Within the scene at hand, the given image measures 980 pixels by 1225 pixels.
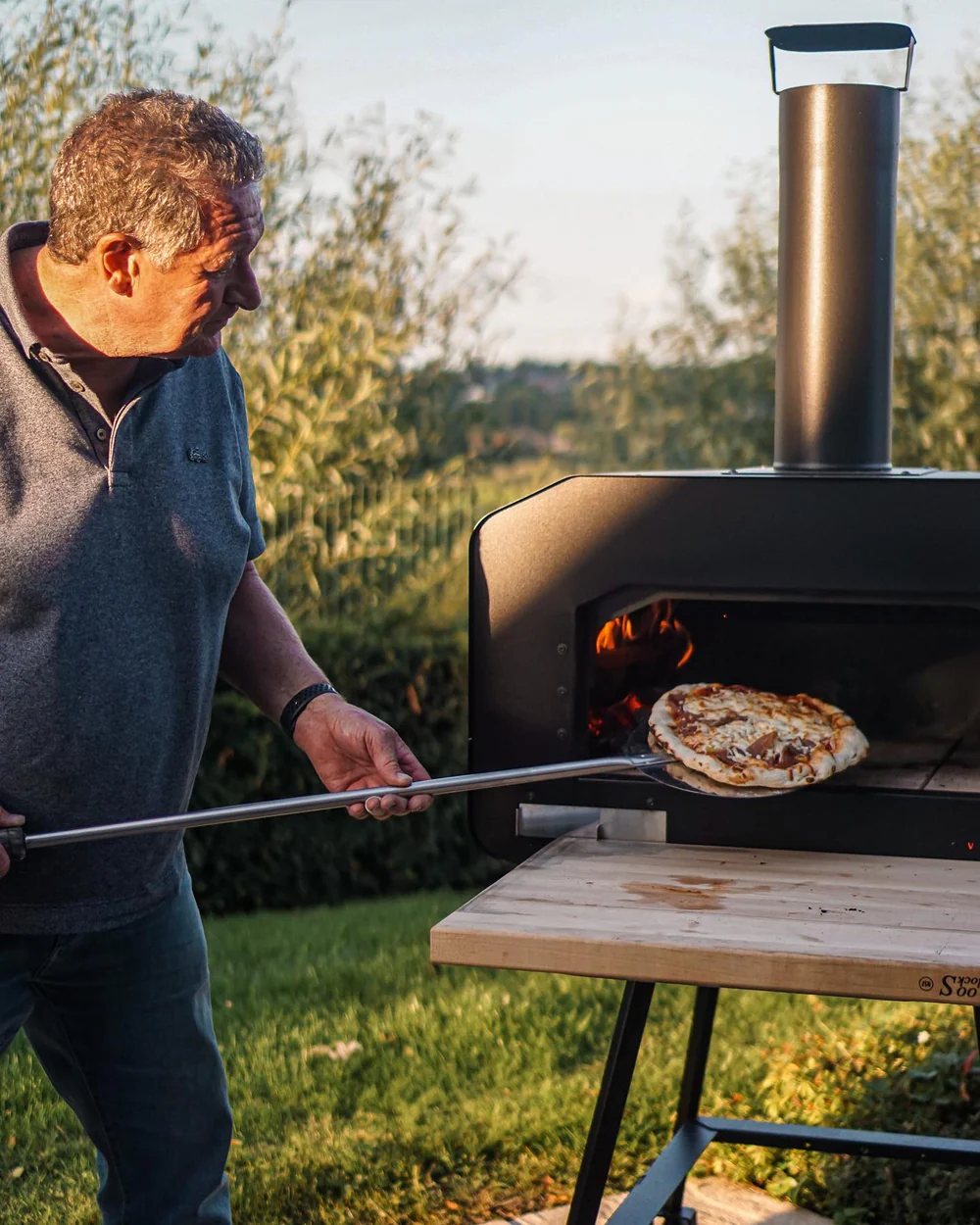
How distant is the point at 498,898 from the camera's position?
182 centimetres

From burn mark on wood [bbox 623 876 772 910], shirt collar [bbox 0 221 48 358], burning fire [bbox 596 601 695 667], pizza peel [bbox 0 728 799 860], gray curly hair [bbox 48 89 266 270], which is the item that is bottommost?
burn mark on wood [bbox 623 876 772 910]

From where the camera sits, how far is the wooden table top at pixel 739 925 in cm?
159

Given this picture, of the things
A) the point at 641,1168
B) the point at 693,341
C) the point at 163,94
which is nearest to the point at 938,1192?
the point at 641,1168

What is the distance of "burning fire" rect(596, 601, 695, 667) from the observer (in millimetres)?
2361

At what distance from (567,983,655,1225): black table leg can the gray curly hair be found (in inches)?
47.2

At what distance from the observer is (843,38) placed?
Answer: 103 inches

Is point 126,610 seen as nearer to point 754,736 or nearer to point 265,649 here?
point 265,649

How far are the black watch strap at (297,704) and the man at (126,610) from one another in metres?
0.04

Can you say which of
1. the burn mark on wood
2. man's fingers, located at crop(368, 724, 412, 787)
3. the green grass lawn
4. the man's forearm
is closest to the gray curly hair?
the man's forearm

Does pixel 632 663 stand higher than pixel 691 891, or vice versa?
pixel 632 663

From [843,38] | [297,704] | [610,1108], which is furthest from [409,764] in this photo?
[843,38]

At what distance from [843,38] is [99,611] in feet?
5.61

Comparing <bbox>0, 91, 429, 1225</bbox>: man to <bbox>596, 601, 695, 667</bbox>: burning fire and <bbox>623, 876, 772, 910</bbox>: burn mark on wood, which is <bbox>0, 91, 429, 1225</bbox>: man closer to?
<bbox>623, 876, 772, 910</bbox>: burn mark on wood

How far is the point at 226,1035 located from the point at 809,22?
8.79 ft
